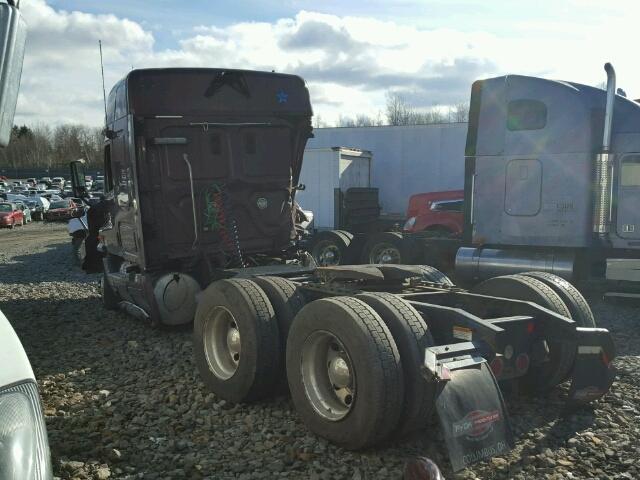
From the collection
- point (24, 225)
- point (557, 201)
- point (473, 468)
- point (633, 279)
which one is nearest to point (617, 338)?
point (633, 279)

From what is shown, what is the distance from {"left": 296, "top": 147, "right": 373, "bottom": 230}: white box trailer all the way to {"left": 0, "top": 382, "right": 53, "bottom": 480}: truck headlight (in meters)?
12.6

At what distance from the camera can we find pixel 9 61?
2520 millimetres

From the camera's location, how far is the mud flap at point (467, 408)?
3125mm

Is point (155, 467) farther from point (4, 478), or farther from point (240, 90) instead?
point (240, 90)

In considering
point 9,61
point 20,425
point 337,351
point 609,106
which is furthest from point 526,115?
point 20,425

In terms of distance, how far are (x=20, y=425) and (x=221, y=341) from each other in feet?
10.4

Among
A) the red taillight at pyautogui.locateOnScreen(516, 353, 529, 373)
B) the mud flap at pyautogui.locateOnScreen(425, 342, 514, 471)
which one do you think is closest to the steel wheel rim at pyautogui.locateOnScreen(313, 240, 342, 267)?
the red taillight at pyautogui.locateOnScreen(516, 353, 529, 373)

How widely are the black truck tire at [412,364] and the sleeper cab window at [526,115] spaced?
638 centimetres

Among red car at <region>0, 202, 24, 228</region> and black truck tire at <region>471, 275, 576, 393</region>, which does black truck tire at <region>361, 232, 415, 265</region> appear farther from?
red car at <region>0, 202, 24, 228</region>

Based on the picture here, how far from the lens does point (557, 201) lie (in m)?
8.93

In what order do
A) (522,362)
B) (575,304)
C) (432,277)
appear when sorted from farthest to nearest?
(432,277) < (575,304) < (522,362)

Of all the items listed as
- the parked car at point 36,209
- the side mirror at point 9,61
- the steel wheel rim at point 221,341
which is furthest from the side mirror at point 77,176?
the parked car at point 36,209

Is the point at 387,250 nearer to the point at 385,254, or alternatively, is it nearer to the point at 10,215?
the point at 385,254

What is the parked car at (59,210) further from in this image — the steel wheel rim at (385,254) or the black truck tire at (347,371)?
the black truck tire at (347,371)
